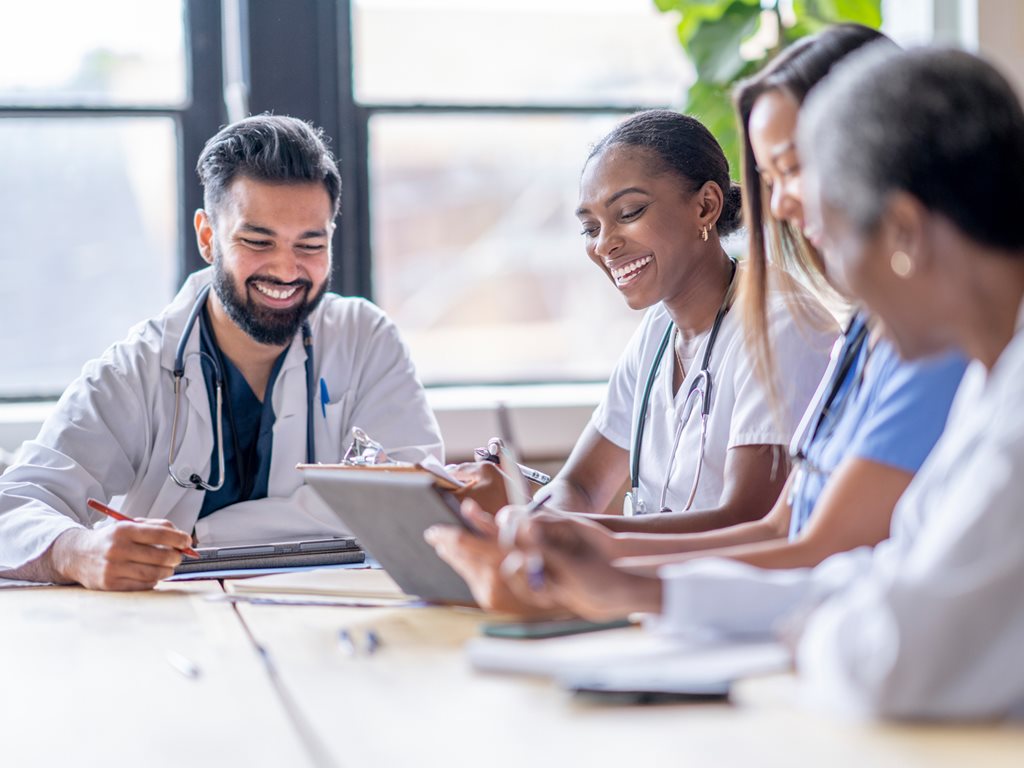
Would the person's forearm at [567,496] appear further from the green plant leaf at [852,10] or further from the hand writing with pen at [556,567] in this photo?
the green plant leaf at [852,10]

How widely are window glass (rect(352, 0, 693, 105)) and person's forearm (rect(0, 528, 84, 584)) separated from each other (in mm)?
2069

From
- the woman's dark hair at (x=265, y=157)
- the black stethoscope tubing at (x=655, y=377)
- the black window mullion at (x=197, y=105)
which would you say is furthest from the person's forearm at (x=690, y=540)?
the black window mullion at (x=197, y=105)

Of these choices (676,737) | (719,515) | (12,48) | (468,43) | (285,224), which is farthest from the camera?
(468,43)

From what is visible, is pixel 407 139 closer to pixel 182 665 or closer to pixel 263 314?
pixel 263 314

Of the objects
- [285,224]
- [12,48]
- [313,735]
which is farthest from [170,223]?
[313,735]

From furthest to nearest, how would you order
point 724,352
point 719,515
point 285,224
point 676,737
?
point 285,224 → point 724,352 → point 719,515 → point 676,737

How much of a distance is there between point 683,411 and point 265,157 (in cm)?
99

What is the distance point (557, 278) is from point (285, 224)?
5.07 feet

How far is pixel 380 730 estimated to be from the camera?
1.05 meters

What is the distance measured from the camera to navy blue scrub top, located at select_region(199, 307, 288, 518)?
2354 millimetres

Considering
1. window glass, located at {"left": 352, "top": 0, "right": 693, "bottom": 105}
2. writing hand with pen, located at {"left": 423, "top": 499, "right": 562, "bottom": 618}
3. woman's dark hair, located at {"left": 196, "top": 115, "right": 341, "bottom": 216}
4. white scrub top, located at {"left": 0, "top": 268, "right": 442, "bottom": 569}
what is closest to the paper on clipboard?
writing hand with pen, located at {"left": 423, "top": 499, "right": 562, "bottom": 618}

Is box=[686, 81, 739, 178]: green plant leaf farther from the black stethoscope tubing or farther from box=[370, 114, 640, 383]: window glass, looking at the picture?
the black stethoscope tubing

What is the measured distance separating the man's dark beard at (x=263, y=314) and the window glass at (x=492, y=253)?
1234 millimetres

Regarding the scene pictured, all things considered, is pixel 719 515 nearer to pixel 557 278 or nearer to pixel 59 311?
pixel 557 278
